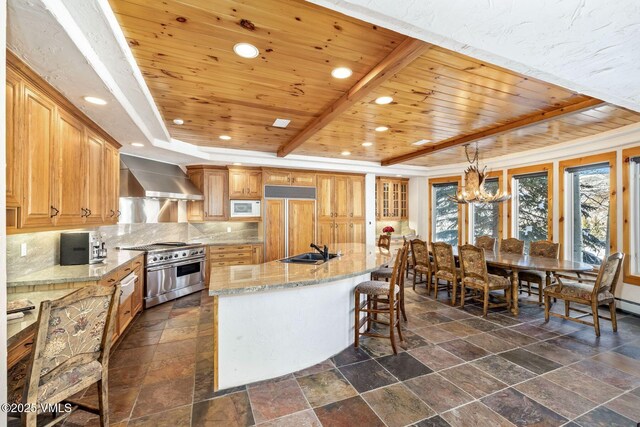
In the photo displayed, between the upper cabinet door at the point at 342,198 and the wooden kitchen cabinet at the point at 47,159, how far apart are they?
164 inches

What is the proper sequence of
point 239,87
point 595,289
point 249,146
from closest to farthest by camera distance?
point 239,87 → point 595,289 → point 249,146

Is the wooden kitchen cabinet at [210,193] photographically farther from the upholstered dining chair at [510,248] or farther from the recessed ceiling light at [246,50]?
the upholstered dining chair at [510,248]

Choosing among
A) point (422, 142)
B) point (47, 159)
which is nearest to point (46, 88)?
point (47, 159)

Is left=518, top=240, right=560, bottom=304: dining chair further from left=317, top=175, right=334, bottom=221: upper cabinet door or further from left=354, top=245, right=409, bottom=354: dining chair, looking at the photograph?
left=317, top=175, right=334, bottom=221: upper cabinet door

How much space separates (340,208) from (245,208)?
2.03m

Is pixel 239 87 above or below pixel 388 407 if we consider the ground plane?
above

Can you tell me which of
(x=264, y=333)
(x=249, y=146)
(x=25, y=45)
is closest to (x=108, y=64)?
(x=25, y=45)

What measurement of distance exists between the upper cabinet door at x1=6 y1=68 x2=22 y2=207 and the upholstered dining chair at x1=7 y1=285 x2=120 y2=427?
78cm

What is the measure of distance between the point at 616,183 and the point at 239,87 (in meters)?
5.28

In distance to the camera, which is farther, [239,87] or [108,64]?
[239,87]

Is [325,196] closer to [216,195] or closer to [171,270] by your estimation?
[216,195]

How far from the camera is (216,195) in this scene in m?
5.48

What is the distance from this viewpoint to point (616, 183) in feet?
13.4

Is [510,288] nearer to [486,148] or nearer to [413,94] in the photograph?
[486,148]
